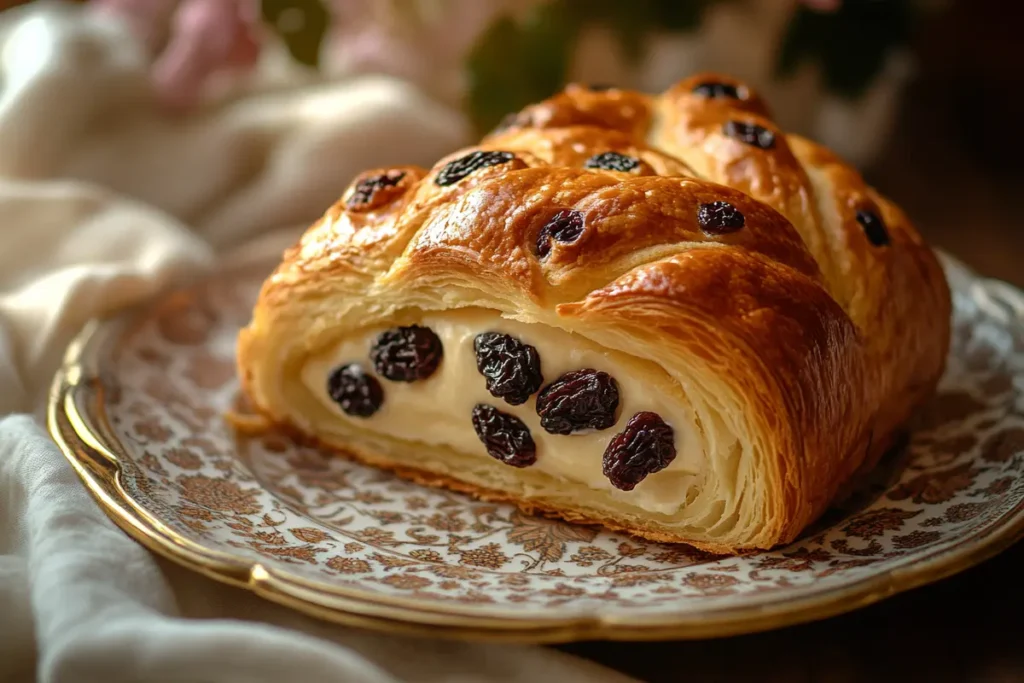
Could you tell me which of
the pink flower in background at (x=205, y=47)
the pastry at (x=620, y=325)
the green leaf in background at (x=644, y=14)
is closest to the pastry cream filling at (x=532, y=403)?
the pastry at (x=620, y=325)

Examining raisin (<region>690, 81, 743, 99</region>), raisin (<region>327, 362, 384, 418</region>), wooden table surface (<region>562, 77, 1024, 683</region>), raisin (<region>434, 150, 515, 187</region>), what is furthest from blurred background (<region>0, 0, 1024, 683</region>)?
wooden table surface (<region>562, 77, 1024, 683</region>)

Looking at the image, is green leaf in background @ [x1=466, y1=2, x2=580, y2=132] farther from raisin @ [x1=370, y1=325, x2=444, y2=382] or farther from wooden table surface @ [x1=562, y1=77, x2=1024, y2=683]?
wooden table surface @ [x1=562, y1=77, x2=1024, y2=683]

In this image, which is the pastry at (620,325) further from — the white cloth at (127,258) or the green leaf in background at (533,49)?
the green leaf in background at (533,49)

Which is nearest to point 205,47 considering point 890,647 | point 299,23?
point 299,23

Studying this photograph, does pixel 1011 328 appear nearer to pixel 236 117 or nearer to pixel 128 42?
pixel 236 117

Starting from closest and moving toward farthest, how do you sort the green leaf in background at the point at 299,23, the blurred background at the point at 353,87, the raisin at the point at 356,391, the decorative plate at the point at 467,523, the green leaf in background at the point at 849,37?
the decorative plate at the point at 467,523 < the raisin at the point at 356,391 < the blurred background at the point at 353,87 < the green leaf in background at the point at 299,23 < the green leaf in background at the point at 849,37

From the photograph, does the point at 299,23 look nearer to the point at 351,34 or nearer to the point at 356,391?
the point at 351,34

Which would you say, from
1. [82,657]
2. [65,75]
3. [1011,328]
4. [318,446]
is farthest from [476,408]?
[65,75]
